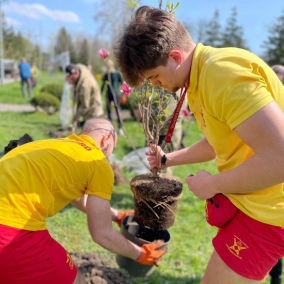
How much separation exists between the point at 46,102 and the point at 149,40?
10.8 m

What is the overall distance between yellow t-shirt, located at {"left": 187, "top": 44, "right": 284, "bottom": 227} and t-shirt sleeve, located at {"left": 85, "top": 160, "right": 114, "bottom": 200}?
2.05ft

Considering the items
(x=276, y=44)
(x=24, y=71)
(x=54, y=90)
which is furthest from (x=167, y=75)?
(x=276, y=44)

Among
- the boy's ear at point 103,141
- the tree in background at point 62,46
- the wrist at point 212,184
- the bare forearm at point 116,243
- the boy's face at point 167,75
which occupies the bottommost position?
the tree in background at point 62,46

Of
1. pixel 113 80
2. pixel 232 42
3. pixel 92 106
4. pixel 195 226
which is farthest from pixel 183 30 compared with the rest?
pixel 232 42

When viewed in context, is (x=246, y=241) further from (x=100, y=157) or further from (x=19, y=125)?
(x=19, y=125)

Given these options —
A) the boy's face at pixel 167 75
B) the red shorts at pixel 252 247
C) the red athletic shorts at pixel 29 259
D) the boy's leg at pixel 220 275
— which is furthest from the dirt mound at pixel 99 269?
the boy's face at pixel 167 75

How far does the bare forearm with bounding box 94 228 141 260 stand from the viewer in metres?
1.87

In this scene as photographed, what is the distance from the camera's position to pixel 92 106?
6484 millimetres

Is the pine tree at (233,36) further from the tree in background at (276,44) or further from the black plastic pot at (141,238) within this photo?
the black plastic pot at (141,238)

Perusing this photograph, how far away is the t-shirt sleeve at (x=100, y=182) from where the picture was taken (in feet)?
5.91

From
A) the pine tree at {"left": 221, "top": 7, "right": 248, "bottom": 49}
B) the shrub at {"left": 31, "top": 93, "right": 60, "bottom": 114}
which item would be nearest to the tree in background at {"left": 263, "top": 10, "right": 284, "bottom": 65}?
A: the pine tree at {"left": 221, "top": 7, "right": 248, "bottom": 49}

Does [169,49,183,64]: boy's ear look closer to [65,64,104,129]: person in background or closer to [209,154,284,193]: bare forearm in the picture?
[209,154,284,193]: bare forearm

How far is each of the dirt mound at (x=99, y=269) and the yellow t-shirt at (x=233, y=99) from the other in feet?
4.97

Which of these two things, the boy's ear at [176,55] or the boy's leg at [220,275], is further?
the boy's leg at [220,275]
